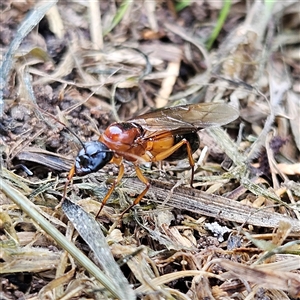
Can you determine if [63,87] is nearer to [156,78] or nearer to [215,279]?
[156,78]

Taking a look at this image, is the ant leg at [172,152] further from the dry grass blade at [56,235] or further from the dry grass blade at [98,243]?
the dry grass blade at [56,235]

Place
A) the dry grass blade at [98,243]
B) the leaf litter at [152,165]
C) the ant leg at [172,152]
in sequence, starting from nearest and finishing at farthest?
the dry grass blade at [98,243] < the leaf litter at [152,165] < the ant leg at [172,152]

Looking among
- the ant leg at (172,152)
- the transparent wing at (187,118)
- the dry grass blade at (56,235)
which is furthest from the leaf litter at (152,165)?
the transparent wing at (187,118)

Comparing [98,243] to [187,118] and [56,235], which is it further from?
[187,118]

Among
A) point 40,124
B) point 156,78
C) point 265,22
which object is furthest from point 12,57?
point 265,22

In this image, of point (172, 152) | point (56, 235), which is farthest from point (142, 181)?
point (56, 235)

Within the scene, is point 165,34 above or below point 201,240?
above
